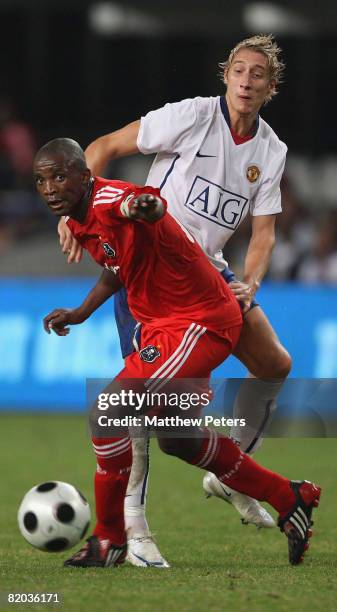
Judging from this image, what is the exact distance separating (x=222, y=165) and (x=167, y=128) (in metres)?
0.31

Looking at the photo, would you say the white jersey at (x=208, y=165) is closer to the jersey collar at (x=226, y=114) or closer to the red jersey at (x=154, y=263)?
the jersey collar at (x=226, y=114)

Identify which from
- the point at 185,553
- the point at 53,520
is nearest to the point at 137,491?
the point at 185,553

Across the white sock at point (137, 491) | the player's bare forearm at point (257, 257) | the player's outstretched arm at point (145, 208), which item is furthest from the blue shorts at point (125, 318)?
the player's outstretched arm at point (145, 208)

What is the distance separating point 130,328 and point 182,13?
11543mm

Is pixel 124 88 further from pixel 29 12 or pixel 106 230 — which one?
pixel 106 230

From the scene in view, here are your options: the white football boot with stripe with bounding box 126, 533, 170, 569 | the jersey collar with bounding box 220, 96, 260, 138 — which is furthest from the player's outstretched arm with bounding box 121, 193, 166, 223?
the white football boot with stripe with bounding box 126, 533, 170, 569

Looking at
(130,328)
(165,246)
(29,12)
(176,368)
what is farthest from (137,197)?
(29,12)

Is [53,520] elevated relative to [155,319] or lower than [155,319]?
lower

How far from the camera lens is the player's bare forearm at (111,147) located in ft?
19.0

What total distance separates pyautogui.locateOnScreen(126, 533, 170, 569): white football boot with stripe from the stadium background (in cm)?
15

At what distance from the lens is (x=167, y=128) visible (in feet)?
18.9

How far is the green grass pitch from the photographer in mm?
4406

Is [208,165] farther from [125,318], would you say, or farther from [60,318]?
[60,318]

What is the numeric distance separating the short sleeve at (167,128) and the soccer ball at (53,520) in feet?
5.49
